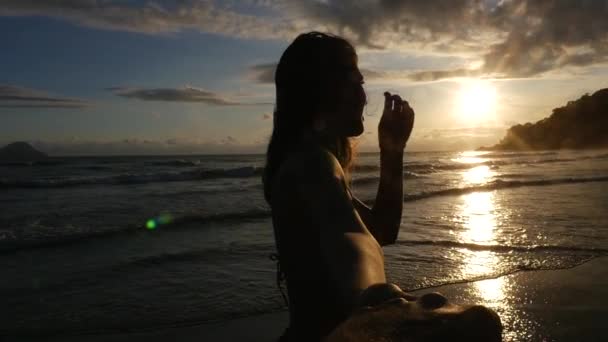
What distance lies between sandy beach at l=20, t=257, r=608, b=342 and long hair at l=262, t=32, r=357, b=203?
3.14m

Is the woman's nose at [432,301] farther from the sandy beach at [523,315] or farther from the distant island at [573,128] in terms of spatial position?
the distant island at [573,128]

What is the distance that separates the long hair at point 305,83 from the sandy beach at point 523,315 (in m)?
3.14

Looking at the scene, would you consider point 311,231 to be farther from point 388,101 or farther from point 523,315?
point 523,315

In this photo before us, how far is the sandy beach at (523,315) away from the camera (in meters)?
4.32

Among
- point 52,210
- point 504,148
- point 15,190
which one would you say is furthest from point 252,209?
point 504,148

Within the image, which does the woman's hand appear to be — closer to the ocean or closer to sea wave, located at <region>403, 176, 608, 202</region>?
the ocean

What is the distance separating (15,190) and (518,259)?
1970 centimetres

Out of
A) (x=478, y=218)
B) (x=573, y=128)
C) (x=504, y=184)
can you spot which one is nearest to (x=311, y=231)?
(x=478, y=218)

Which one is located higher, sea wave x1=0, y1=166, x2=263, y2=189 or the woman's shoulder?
the woman's shoulder

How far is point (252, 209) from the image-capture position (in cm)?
1215

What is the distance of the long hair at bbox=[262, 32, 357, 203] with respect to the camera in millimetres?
1672

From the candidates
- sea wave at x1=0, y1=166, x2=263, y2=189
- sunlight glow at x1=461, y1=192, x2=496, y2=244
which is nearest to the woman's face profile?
sunlight glow at x1=461, y1=192, x2=496, y2=244

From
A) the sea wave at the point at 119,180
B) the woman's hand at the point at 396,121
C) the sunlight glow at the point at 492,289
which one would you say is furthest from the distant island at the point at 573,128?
the woman's hand at the point at 396,121

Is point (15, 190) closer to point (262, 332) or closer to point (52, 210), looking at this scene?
point (52, 210)
